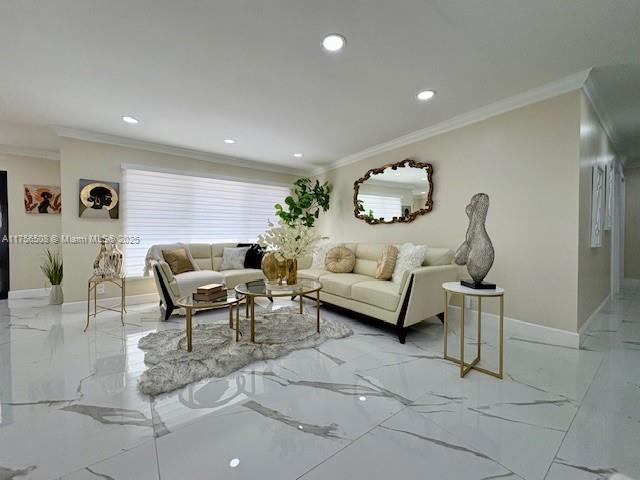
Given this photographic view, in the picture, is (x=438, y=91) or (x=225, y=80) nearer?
(x=225, y=80)

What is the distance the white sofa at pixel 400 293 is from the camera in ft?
8.64

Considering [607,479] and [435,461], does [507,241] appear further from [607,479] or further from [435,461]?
[435,461]

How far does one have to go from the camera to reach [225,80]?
98.9 inches

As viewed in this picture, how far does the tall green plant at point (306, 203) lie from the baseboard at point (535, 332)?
3.24m

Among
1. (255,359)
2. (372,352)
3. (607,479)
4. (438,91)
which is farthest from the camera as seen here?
(438,91)

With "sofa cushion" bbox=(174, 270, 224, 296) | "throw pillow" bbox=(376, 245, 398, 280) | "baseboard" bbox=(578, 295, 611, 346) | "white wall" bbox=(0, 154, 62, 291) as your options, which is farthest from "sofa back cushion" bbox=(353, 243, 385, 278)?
"white wall" bbox=(0, 154, 62, 291)

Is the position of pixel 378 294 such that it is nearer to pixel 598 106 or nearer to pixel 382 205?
pixel 382 205

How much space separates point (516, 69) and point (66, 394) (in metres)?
4.11

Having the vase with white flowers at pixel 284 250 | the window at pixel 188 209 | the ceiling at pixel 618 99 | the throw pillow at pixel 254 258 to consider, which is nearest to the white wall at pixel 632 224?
the ceiling at pixel 618 99

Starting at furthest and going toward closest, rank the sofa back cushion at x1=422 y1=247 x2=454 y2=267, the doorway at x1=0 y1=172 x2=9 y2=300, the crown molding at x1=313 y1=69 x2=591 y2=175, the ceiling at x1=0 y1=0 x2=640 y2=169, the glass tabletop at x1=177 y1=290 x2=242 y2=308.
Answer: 1. the doorway at x1=0 y1=172 x2=9 y2=300
2. the sofa back cushion at x1=422 y1=247 x2=454 y2=267
3. the crown molding at x1=313 y1=69 x2=591 y2=175
4. the glass tabletop at x1=177 y1=290 x2=242 y2=308
5. the ceiling at x1=0 y1=0 x2=640 y2=169

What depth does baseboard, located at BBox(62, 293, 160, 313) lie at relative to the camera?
12.2 feet

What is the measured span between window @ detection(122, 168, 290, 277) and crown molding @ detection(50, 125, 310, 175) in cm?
33

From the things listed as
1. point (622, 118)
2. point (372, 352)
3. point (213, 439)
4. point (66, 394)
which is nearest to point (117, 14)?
point (66, 394)

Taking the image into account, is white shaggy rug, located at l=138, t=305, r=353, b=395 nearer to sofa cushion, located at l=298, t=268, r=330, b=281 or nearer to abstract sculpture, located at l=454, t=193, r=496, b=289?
sofa cushion, located at l=298, t=268, r=330, b=281
